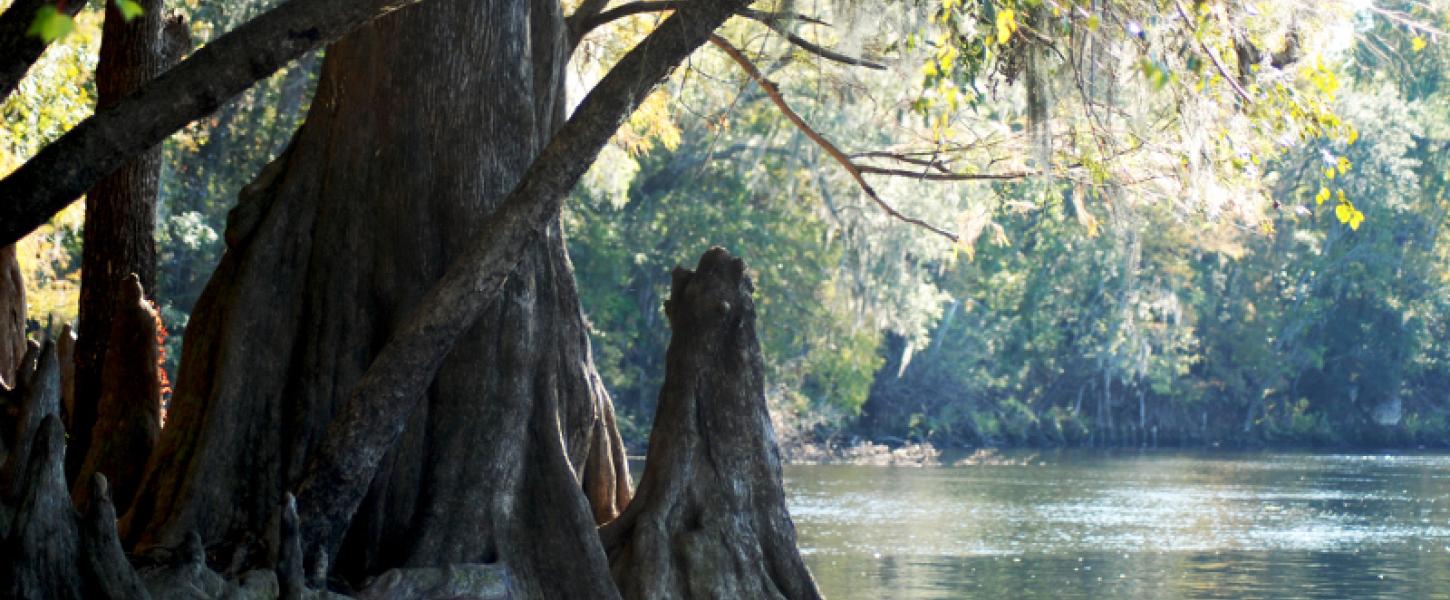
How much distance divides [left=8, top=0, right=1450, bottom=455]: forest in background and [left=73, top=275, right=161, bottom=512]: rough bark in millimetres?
10936

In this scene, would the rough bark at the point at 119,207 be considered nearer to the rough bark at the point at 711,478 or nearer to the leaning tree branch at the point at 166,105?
the rough bark at the point at 711,478

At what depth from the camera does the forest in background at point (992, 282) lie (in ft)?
102

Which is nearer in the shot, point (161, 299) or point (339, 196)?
point (339, 196)

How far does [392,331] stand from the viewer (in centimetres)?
877

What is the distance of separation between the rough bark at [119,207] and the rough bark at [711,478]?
116 inches

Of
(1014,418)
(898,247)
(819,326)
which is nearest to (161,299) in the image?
(898,247)

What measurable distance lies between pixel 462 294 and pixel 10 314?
4.39 m

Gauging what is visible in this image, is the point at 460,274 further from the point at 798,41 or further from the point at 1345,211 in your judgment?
the point at 1345,211

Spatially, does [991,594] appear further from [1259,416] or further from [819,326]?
[1259,416]

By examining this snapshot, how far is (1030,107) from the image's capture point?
32.1 feet

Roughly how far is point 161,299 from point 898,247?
12.4m

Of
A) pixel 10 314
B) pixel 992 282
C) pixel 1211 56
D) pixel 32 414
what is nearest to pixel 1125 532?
pixel 10 314

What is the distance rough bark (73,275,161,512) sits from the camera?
918 centimetres

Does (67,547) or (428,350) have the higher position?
(428,350)
